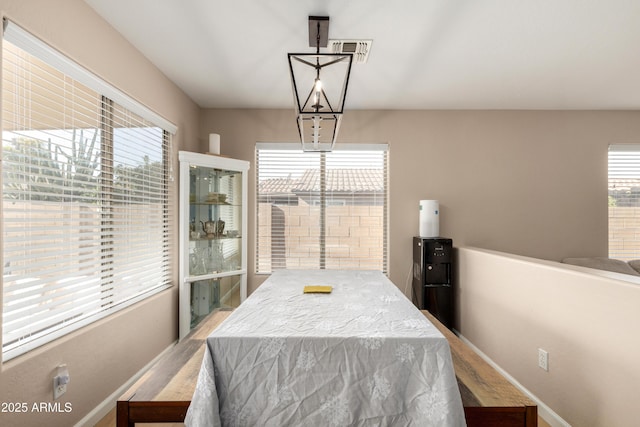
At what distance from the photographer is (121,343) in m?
2.07

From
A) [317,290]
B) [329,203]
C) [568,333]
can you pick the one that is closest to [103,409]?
[317,290]

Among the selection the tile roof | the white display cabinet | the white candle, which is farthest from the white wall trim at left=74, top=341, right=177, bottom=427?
the tile roof

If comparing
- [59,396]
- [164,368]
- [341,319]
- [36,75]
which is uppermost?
[36,75]

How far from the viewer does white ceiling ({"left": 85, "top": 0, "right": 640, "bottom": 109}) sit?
1.78m

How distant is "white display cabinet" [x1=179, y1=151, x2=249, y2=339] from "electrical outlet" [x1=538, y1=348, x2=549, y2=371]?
256 centimetres

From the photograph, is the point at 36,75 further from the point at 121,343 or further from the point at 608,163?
the point at 608,163

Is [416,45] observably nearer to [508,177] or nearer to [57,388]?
[508,177]

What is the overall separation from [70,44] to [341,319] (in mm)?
2103

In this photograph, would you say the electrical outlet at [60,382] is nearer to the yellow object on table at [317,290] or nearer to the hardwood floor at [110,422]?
the hardwood floor at [110,422]

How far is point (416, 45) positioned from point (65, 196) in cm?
246

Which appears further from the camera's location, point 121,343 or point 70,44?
point 121,343

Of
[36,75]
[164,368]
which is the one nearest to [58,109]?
[36,75]

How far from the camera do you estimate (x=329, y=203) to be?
3.57 metres

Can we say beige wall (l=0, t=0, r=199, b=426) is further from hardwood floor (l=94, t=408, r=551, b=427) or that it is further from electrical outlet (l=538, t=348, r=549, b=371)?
electrical outlet (l=538, t=348, r=549, b=371)
